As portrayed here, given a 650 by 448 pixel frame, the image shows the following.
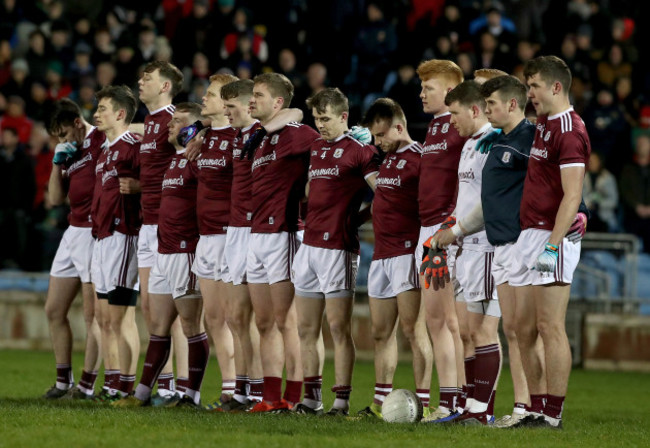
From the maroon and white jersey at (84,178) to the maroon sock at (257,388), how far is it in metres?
2.40

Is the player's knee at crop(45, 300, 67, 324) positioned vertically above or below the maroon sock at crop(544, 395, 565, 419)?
above

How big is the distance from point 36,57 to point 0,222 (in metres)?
4.23

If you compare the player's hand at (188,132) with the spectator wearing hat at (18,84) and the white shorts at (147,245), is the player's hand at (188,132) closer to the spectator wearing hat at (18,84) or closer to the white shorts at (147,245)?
the white shorts at (147,245)

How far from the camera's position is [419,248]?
8.75 metres

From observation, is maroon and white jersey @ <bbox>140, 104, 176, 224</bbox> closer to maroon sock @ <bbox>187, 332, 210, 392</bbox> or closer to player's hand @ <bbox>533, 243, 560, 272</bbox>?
maroon sock @ <bbox>187, 332, 210, 392</bbox>

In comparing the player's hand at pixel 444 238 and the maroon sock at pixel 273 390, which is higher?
the player's hand at pixel 444 238

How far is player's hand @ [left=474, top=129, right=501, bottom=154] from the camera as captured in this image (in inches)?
330

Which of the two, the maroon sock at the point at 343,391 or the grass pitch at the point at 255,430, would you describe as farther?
the maroon sock at the point at 343,391

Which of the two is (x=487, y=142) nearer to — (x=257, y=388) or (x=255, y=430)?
(x=255, y=430)

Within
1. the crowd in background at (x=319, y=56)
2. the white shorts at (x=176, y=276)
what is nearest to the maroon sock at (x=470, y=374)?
the white shorts at (x=176, y=276)

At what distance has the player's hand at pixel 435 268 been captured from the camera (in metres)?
8.26

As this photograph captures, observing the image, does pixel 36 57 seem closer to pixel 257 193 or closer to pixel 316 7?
pixel 316 7

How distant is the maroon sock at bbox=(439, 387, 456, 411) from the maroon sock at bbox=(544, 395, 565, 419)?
0.90 meters

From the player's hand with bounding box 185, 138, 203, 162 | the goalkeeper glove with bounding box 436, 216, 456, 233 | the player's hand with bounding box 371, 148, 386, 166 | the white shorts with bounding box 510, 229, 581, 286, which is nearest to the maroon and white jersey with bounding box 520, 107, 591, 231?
the white shorts with bounding box 510, 229, 581, 286
